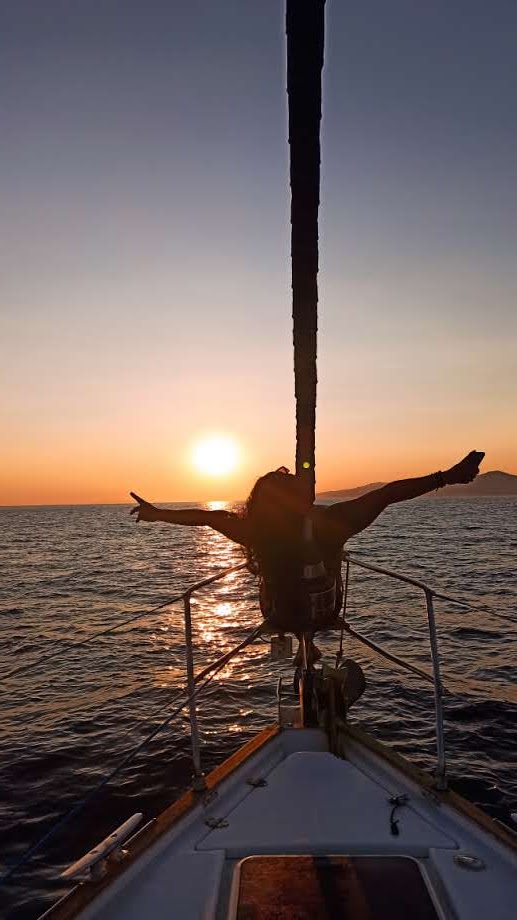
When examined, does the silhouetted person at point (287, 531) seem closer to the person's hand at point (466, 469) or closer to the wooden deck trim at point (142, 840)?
the person's hand at point (466, 469)

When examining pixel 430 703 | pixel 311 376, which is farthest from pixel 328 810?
pixel 430 703

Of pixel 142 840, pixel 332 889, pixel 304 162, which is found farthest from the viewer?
pixel 142 840

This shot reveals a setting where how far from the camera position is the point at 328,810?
13.5 ft

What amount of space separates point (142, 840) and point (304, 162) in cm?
415

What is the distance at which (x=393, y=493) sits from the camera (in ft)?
14.6

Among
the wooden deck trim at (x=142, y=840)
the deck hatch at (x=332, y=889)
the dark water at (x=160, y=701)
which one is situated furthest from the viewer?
the dark water at (x=160, y=701)

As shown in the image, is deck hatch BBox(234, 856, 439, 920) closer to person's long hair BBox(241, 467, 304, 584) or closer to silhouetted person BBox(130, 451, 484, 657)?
silhouetted person BBox(130, 451, 484, 657)

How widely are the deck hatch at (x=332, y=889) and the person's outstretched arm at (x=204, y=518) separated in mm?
2411

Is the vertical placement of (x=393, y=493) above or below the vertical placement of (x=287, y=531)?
above

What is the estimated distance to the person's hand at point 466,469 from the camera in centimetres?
419

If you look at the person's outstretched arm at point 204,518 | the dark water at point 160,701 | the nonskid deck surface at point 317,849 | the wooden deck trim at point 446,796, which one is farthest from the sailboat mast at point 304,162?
the dark water at point 160,701

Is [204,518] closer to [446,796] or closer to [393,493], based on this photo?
[393,493]

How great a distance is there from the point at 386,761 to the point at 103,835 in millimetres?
4589

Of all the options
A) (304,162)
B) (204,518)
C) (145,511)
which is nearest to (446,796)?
(204,518)
